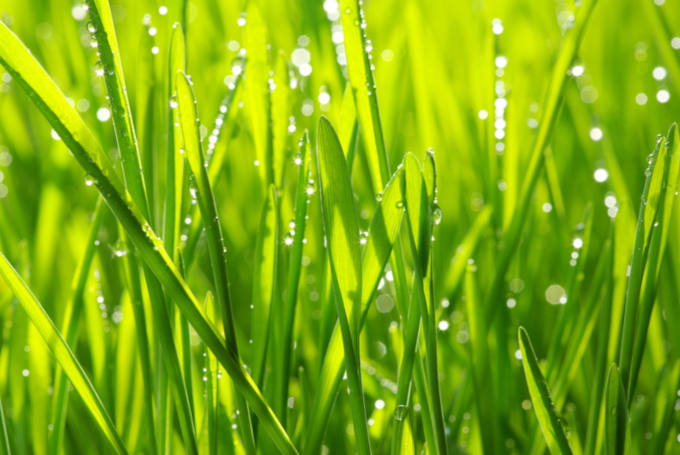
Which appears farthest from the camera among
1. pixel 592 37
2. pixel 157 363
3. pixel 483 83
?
pixel 592 37

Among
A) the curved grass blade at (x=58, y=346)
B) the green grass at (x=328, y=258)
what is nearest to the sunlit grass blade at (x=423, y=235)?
the green grass at (x=328, y=258)

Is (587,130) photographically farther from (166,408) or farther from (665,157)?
(166,408)

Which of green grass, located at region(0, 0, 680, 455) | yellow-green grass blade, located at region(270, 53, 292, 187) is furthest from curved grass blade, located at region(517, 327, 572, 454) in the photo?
yellow-green grass blade, located at region(270, 53, 292, 187)

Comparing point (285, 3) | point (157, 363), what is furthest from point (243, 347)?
point (285, 3)

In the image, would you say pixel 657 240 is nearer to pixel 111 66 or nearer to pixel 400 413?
pixel 400 413

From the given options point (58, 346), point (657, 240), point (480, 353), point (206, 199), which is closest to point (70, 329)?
point (58, 346)
